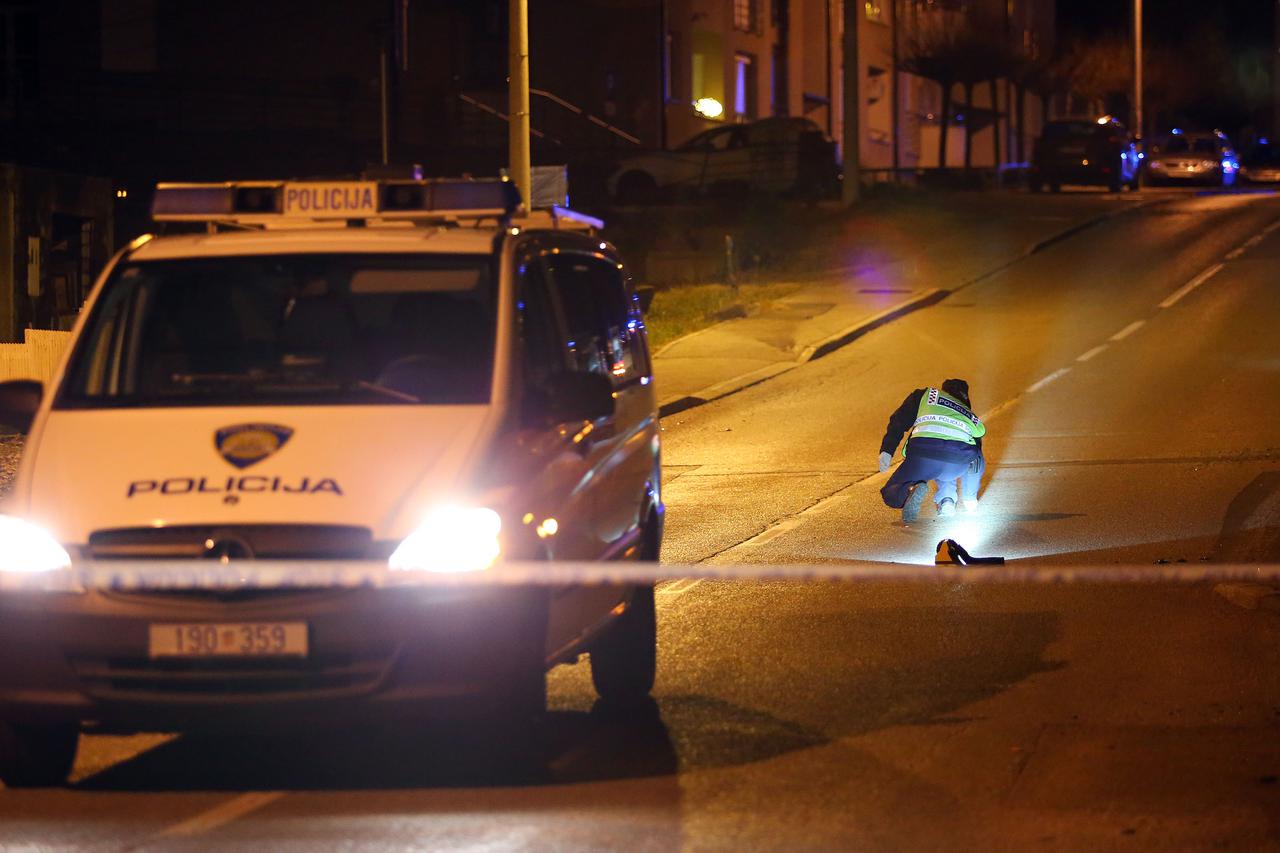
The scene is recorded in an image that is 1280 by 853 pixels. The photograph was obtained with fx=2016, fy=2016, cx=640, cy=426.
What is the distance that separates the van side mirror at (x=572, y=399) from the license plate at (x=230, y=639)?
4.11ft

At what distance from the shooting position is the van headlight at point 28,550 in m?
6.31

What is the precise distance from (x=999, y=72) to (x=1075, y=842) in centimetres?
5742

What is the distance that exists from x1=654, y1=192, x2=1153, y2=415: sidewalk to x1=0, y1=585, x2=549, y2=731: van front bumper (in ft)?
46.6

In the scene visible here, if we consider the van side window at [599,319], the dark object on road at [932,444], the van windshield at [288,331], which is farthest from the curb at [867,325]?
the van windshield at [288,331]

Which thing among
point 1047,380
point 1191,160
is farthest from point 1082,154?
point 1047,380

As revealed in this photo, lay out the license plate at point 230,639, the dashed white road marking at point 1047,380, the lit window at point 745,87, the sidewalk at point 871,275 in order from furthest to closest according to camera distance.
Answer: the lit window at point 745,87, the sidewalk at point 871,275, the dashed white road marking at point 1047,380, the license plate at point 230,639

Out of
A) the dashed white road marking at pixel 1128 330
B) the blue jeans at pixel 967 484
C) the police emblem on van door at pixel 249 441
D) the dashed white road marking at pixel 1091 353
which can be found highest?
the police emblem on van door at pixel 249 441

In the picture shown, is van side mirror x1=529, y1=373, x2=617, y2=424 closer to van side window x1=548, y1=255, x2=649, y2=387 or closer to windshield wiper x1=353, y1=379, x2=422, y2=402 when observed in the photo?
windshield wiper x1=353, y1=379, x2=422, y2=402

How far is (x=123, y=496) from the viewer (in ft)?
20.9

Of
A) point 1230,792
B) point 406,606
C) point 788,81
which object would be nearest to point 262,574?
point 406,606

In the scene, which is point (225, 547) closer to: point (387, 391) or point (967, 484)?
point (387, 391)

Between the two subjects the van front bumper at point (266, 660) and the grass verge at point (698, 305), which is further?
the grass verge at point (698, 305)

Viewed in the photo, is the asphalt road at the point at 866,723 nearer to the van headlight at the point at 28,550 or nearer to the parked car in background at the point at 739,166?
the van headlight at the point at 28,550

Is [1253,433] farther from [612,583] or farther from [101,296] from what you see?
[101,296]
